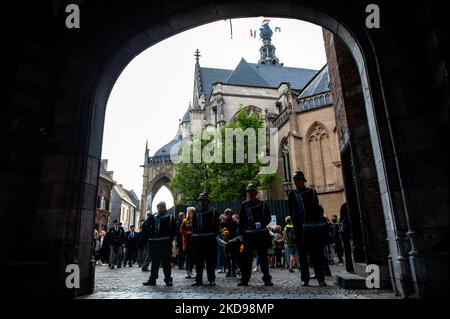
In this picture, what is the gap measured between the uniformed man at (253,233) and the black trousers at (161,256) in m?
1.43

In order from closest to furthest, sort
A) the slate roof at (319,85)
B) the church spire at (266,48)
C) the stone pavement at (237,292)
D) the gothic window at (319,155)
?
1. the stone pavement at (237,292)
2. the gothic window at (319,155)
3. the slate roof at (319,85)
4. the church spire at (266,48)

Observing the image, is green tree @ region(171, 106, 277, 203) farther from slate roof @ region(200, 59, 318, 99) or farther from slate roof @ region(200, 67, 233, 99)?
slate roof @ region(200, 67, 233, 99)

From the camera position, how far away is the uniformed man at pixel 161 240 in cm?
557

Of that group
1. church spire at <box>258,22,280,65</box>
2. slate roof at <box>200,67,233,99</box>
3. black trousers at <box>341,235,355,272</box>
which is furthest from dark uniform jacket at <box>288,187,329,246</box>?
church spire at <box>258,22,280,65</box>

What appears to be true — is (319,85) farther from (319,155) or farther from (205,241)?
(205,241)

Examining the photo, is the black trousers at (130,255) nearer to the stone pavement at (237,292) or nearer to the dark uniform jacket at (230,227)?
the dark uniform jacket at (230,227)

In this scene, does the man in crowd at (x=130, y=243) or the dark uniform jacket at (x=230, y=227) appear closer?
the dark uniform jacket at (x=230, y=227)

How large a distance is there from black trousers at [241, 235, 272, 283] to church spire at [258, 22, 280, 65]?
4802 centimetres

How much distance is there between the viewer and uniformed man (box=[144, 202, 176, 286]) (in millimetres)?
5570

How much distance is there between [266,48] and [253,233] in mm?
50805

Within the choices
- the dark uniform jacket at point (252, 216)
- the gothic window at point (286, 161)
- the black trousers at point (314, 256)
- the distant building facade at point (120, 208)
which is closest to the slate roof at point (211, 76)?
the gothic window at point (286, 161)

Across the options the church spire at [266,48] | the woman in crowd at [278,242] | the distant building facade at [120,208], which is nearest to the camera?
the woman in crowd at [278,242]

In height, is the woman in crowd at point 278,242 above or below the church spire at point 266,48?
below

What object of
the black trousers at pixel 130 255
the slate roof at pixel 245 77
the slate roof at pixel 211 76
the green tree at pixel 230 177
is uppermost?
the slate roof at pixel 211 76
